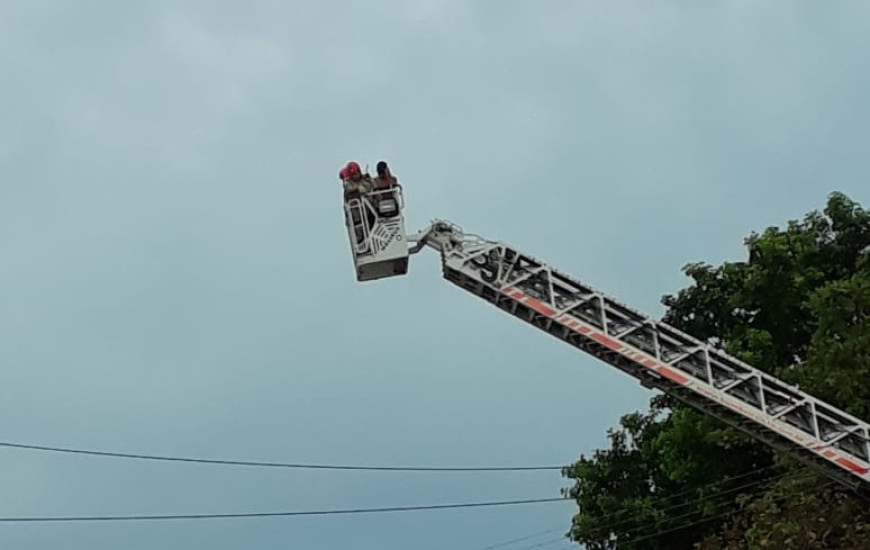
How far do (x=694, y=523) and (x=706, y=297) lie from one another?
6.35 metres

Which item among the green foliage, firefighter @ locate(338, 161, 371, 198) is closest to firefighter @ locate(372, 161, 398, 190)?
firefighter @ locate(338, 161, 371, 198)

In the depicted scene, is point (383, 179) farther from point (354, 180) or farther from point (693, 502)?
point (693, 502)

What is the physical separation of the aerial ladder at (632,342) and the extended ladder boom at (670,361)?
16mm

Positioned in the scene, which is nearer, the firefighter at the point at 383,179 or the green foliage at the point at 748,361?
the firefighter at the point at 383,179

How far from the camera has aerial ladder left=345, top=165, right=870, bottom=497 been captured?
65.3 feet

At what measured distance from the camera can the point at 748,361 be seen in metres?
31.9

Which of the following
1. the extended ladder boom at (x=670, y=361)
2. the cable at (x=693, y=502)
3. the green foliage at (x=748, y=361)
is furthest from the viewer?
the cable at (x=693, y=502)

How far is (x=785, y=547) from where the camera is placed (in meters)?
25.2

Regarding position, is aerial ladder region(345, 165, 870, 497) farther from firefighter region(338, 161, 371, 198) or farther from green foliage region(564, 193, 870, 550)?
green foliage region(564, 193, 870, 550)

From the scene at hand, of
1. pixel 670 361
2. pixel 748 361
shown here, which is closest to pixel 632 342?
pixel 670 361

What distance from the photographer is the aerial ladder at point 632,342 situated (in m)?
19.9

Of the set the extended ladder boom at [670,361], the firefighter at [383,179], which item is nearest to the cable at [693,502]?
the extended ladder boom at [670,361]

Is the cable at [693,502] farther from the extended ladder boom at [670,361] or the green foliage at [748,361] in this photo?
the extended ladder boom at [670,361]

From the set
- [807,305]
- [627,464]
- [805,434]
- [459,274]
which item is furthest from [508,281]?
[627,464]
